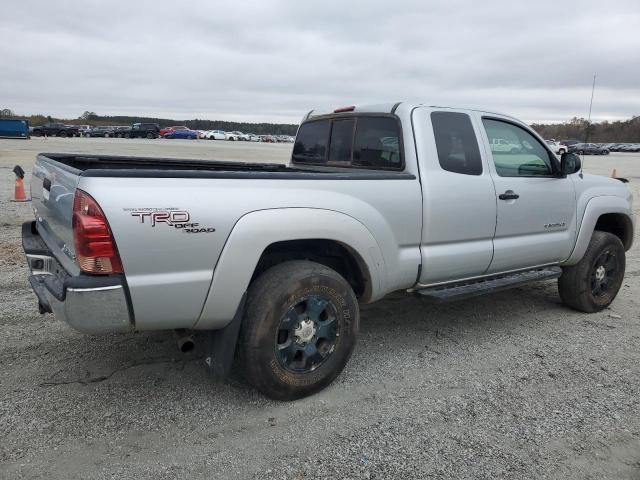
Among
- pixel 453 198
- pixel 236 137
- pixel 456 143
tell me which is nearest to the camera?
pixel 453 198

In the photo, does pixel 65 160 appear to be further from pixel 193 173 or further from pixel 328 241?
pixel 328 241

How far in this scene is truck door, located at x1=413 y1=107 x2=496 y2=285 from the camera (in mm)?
3898

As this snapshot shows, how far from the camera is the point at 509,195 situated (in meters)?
4.37

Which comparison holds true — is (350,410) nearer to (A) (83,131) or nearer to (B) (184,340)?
(B) (184,340)

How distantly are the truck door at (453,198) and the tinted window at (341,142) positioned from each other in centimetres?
79

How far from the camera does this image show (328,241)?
350cm

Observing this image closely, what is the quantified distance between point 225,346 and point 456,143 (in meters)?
2.38

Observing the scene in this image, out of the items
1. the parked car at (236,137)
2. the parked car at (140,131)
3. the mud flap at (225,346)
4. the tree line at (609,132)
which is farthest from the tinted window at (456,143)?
the tree line at (609,132)

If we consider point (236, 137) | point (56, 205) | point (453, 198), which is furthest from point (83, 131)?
point (453, 198)

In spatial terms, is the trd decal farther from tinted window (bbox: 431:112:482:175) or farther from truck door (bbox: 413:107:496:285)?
tinted window (bbox: 431:112:482:175)

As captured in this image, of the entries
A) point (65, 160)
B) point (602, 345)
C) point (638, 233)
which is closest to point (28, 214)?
point (65, 160)

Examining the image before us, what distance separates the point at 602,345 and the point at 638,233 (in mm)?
6506

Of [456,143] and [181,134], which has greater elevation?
[181,134]

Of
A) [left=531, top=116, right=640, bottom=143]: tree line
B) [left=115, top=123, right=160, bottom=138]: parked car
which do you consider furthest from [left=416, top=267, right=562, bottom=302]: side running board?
[left=531, top=116, right=640, bottom=143]: tree line
